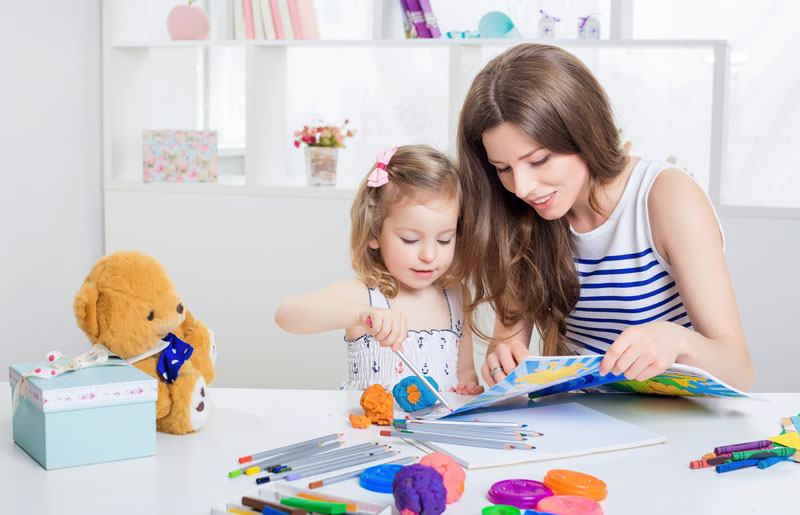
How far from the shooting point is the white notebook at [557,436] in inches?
34.2

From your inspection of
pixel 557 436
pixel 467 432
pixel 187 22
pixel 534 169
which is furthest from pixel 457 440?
pixel 187 22

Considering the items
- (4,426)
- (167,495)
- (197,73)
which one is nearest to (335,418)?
(167,495)

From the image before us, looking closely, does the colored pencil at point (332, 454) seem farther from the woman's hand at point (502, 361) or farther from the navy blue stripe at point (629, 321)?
the navy blue stripe at point (629, 321)

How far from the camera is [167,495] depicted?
79 centimetres

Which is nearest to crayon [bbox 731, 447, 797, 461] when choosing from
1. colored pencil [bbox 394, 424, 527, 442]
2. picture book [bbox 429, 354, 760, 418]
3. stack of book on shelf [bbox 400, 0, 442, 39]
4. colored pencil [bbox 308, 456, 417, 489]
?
picture book [bbox 429, 354, 760, 418]

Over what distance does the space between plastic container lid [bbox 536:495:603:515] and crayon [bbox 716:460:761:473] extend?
0.18 meters

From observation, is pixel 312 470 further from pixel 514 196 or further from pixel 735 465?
pixel 514 196

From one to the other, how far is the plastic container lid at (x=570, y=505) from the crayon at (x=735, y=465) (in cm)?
18

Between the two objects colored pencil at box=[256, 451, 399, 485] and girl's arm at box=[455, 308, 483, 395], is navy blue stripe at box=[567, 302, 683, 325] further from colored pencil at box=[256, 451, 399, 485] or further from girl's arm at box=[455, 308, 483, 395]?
colored pencil at box=[256, 451, 399, 485]

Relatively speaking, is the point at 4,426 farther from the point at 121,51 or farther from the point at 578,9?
the point at 578,9

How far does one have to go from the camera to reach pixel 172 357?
3.21 feet

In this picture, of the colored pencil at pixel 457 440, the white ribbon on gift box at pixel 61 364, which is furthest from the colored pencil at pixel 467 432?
the white ribbon on gift box at pixel 61 364

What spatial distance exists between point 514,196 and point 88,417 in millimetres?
796

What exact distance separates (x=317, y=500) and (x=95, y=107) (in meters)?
2.30
